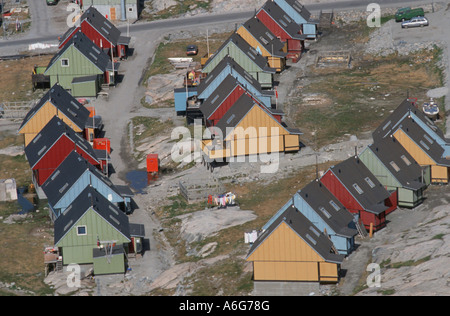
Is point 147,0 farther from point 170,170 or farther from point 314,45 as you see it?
point 170,170

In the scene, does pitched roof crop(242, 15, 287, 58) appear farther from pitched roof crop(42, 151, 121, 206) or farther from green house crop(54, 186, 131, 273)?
green house crop(54, 186, 131, 273)

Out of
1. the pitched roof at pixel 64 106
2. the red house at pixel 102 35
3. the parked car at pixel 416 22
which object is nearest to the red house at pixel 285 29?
the parked car at pixel 416 22

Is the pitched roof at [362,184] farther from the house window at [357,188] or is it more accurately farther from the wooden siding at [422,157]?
the wooden siding at [422,157]

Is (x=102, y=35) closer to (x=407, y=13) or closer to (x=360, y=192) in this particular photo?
(x=407, y=13)

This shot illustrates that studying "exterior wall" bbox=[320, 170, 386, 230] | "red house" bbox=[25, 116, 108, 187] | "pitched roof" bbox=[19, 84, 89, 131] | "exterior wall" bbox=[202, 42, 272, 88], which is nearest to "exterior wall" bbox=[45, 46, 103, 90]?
"pitched roof" bbox=[19, 84, 89, 131]

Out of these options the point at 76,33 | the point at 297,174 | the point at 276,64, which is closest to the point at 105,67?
the point at 76,33

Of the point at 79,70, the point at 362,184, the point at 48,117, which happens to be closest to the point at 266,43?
the point at 79,70
